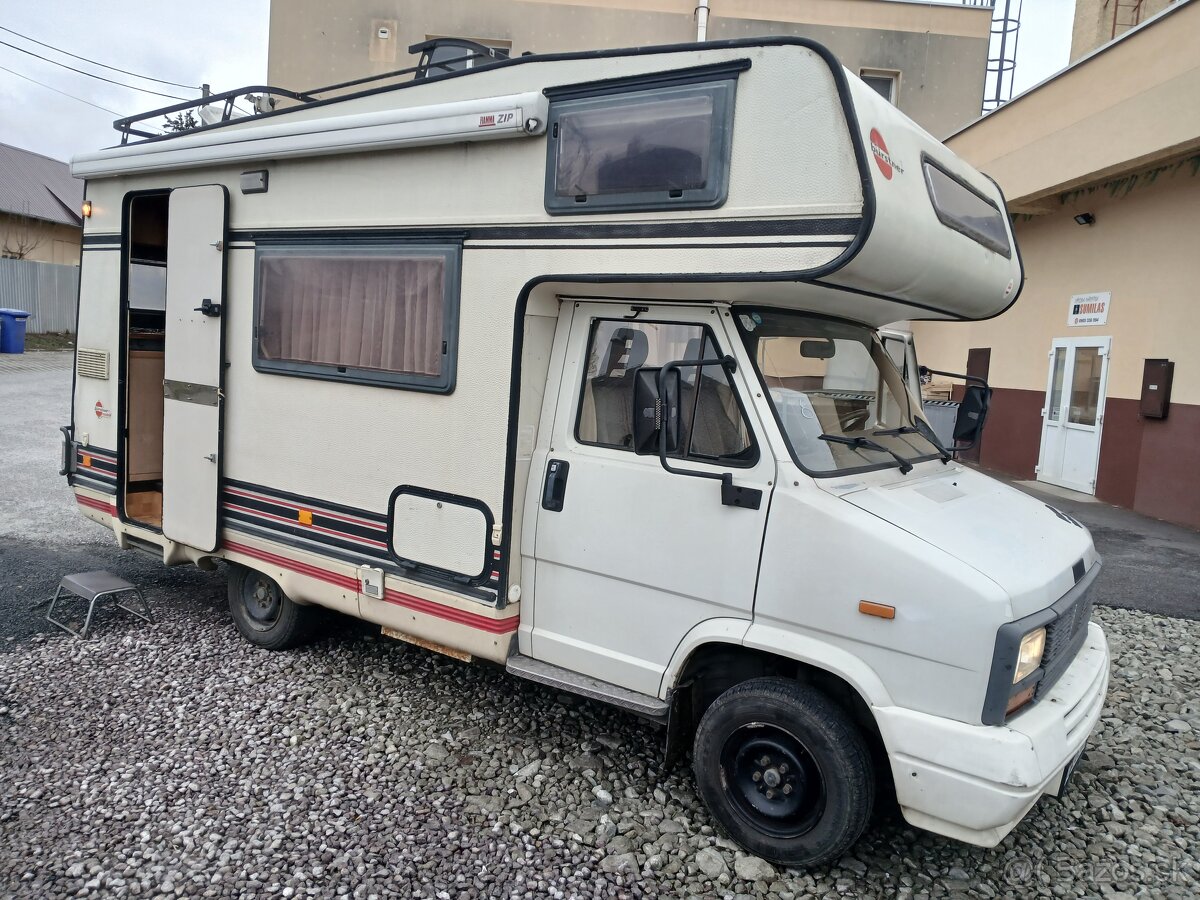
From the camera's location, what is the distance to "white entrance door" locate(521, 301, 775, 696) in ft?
11.2

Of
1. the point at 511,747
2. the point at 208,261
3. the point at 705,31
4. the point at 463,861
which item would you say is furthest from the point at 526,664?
the point at 705,31

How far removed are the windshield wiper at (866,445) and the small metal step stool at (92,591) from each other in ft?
14.7

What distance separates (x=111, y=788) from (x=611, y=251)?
3.14 metres

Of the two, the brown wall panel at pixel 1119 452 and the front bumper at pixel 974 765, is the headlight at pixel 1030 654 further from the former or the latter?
the brown wall panel at pixel 1119 452

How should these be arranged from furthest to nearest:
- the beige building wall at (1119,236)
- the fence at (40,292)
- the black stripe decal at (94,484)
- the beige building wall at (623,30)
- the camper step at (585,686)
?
1. the fence at (40,292)
2. the beige building wall at (623,30)
3. the beige building wall at (1119,236)
4. the black stripe decal at (94,484)
5. the camper step at (585,686)

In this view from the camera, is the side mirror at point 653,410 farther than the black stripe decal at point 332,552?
No

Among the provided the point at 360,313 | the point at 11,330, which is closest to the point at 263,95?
the point at 360,313

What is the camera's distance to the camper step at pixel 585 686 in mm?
3641

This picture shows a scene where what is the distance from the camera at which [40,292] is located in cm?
2634

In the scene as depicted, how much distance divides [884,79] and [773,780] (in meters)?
15.6

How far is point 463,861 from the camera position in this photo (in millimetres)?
3342

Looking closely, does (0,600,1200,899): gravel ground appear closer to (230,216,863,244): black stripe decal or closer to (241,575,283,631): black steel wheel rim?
(241,575,283,631): black steel wheel rim

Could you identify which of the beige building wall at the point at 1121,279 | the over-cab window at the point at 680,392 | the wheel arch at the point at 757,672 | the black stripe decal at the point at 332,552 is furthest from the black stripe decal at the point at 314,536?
the beige building wall at the point at 1121,279

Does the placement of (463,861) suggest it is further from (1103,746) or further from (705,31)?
(705,31)
